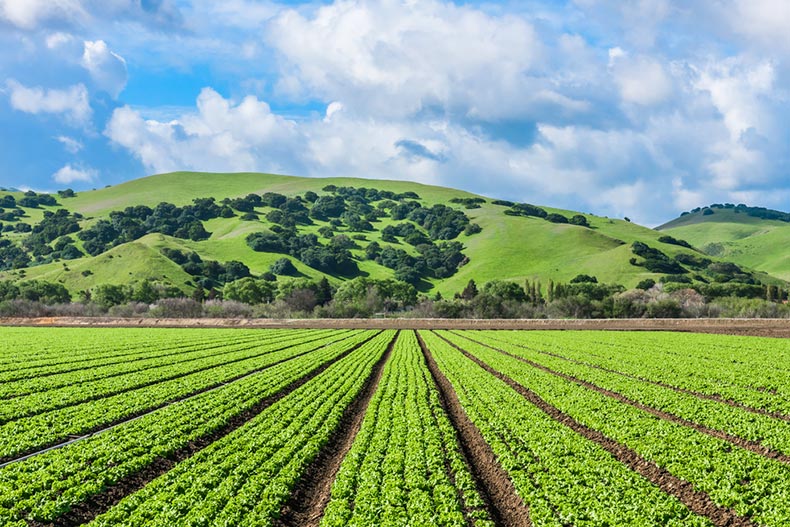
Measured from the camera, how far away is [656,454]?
18.6 metres

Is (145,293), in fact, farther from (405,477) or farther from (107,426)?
(405,477)

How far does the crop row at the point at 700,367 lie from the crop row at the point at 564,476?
1164cm

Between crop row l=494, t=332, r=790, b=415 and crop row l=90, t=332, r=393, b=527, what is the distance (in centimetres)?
2047

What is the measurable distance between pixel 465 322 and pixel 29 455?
306 feet

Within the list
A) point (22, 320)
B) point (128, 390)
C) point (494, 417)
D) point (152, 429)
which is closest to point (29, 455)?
→ point (152, 429)

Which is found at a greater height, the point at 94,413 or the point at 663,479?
the point at 94,413

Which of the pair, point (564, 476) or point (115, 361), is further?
point (115, 361)

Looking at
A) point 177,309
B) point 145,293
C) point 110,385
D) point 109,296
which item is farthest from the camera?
point 145,293

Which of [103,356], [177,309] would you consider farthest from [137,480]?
[177,309]

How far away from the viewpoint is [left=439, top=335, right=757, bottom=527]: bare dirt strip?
1420 cm

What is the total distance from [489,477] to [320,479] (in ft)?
17.9

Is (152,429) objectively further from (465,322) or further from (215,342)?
(465,322)

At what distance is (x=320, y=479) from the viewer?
17.9m

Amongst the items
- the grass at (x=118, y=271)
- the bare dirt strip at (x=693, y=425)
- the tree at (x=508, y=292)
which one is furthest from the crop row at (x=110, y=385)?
the grass at (x=118, y=271)
